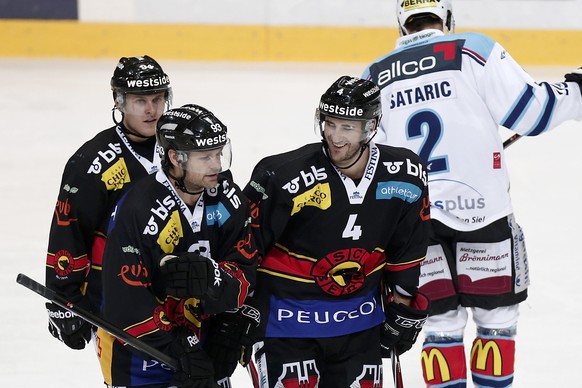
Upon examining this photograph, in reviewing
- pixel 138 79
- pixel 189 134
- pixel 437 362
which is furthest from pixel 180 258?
pixel 437 362

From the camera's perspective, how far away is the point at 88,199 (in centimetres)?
304

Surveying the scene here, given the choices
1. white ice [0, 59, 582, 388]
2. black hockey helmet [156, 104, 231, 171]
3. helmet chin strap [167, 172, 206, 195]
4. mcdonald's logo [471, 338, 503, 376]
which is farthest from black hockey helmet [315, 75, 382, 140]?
white ice [0, 59, 582, 388]

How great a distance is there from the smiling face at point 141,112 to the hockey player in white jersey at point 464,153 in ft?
2.56

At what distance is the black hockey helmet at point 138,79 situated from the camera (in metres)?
3.16

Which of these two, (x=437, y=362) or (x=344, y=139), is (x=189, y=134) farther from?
(x=437, y=362)

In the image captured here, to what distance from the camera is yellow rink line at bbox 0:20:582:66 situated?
10188 mm

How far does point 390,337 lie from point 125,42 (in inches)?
295

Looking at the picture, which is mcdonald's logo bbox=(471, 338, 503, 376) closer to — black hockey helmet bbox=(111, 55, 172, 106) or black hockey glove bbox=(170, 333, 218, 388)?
black hockey glove bbox=(170, 333, 218, 388)

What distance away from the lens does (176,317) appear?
2.85 metres

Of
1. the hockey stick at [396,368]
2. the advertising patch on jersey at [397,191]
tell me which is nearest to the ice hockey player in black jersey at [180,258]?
the advertising patch on jersey at [397,191]

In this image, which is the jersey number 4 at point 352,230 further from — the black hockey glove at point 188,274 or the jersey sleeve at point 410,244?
the black hockey glove at point 188,274

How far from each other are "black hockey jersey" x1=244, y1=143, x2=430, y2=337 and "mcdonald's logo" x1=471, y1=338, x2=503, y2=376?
597 mm

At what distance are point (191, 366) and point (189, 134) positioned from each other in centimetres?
57

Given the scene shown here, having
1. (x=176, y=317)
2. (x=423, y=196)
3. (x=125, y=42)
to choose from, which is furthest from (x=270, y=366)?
(x=125, y=42)
